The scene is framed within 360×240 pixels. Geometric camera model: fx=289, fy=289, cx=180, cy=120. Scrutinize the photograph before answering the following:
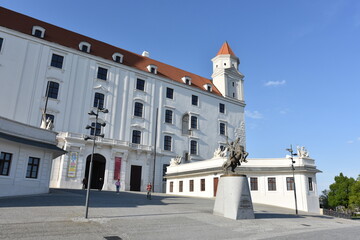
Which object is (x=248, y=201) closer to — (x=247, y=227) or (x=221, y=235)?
(x=247, y=227)

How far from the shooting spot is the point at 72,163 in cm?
3178

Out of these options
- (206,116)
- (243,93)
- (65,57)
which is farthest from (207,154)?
(65,57)

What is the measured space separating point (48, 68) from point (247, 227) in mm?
30375

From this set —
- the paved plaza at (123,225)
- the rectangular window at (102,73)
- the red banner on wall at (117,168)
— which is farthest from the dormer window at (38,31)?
the paved plaza at (123,225)

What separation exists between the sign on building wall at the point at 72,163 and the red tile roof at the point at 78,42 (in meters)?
14.5

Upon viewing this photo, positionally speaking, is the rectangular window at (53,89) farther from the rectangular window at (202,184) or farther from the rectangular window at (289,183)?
the rectangular window at (289,183)

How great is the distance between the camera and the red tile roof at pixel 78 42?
35719 millimetres

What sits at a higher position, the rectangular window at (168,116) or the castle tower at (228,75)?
the castle tower at (228,75)

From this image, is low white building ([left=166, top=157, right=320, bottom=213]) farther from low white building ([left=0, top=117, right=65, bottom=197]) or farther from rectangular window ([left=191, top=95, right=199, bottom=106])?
→ low white building ([left=0, top=117, right=65, bottom=197])

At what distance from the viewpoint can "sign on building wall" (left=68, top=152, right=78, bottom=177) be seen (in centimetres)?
3139

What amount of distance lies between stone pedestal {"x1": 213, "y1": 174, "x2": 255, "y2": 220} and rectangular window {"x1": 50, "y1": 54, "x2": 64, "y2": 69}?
27.4m

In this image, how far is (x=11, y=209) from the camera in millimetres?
13289

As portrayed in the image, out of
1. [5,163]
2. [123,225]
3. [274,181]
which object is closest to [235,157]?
[123,225]

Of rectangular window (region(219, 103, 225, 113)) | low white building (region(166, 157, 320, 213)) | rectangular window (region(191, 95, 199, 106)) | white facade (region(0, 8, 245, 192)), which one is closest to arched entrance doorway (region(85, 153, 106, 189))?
white facade (region(0, 8, 245, 192))
